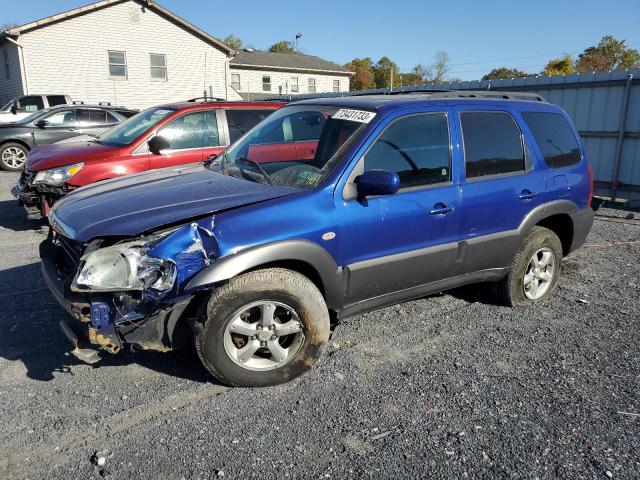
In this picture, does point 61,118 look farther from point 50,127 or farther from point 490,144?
point 490,144

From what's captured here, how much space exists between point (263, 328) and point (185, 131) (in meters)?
4.48

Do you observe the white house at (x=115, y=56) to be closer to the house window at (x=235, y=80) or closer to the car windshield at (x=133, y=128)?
the house window at (x=235, y=80)

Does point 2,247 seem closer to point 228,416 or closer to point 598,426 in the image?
point 228,416

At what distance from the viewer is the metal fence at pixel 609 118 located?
9.38 m

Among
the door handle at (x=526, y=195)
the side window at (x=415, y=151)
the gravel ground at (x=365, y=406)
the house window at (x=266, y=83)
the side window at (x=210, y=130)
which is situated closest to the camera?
the gravel ground at (x=365, y=406)

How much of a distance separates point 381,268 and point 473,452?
1.37m

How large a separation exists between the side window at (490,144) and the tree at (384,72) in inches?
2614

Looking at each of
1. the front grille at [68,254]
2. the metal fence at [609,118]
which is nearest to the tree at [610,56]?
the metal fence at [609,118]

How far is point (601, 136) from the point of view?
9.81 meters

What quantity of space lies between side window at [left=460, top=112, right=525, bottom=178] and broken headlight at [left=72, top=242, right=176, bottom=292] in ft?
7.92

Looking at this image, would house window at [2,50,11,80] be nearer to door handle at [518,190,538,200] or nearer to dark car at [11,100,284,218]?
dark car at [11,100,284,218]

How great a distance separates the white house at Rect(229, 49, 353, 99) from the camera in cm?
3341

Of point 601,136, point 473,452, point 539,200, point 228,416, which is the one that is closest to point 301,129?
point 539,200

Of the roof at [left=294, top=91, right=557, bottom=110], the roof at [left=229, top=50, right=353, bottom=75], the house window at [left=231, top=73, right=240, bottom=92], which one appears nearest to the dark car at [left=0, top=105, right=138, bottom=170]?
the roof at [left=294, top=91, right=557, bottom=110]
